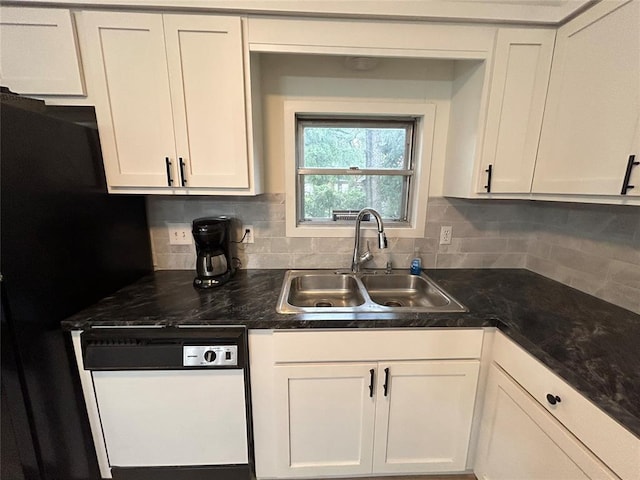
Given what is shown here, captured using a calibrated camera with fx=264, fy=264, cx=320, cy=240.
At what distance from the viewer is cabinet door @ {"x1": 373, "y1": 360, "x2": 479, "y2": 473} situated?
1.19 m

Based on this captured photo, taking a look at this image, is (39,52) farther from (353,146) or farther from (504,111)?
(504,111)

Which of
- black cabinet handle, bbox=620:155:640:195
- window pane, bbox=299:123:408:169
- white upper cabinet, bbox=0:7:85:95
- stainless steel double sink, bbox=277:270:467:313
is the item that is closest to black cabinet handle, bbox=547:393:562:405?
stainless steel double sink, bbox=277:270:467:313

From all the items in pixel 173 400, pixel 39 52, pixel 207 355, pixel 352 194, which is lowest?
pixel 173 400

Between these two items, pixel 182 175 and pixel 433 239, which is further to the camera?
pixel 433 239

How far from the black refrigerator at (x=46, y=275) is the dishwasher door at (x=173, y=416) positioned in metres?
0.13

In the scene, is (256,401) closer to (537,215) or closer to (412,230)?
(412,230)

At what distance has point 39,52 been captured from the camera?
45.3 inches

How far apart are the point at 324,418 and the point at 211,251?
3.32ft

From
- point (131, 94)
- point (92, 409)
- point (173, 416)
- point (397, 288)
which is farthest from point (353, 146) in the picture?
point (92, 409)

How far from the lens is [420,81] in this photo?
155 centimetres

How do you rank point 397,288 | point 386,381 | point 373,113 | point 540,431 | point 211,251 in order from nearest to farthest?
point 540,431, point 386,381, point 211,251, point 373,113, point 397,288

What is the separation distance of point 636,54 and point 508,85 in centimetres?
41

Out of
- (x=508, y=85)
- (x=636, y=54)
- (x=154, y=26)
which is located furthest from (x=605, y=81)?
(x=154, y=26)

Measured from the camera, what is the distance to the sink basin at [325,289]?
161 cm
